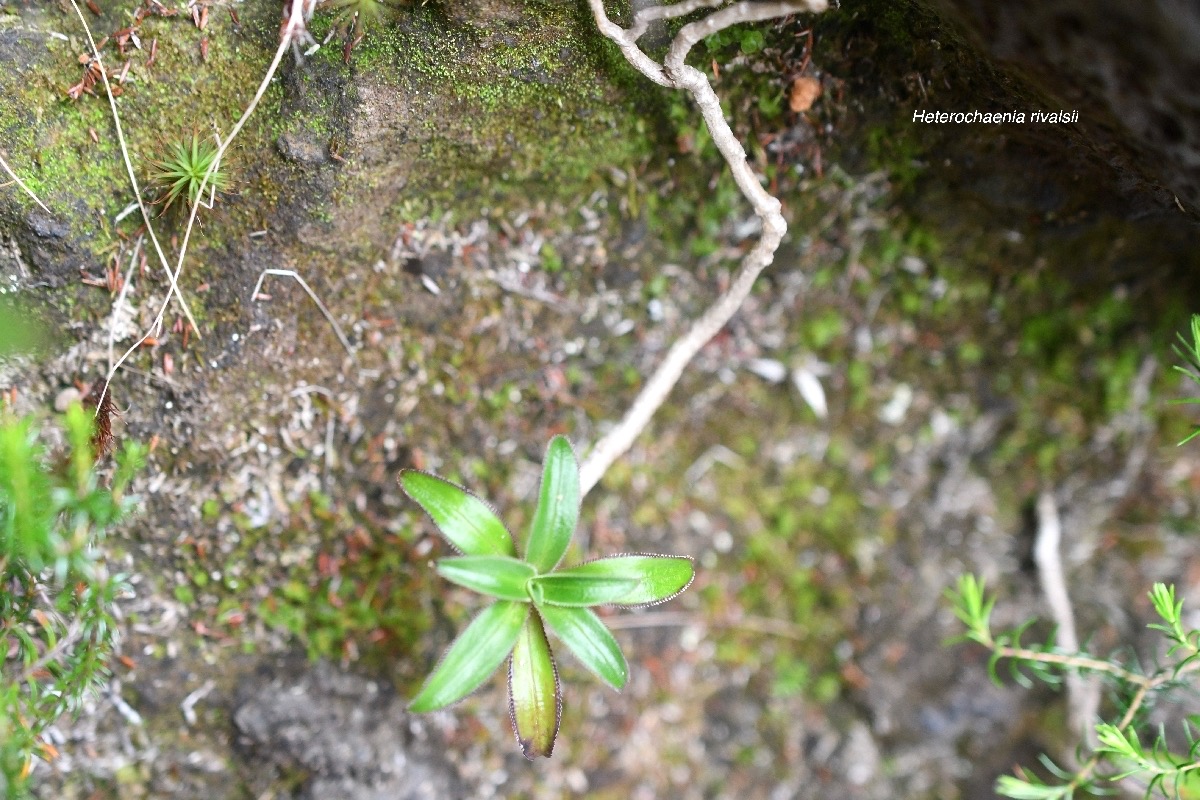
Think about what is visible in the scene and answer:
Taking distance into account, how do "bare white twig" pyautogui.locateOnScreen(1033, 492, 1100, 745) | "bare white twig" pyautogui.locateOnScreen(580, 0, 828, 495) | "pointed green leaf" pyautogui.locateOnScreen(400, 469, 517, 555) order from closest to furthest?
"bare white twig" pyautogui.locateOnScreen(580, 0, 828, 495) < "pointed green leaf" pyautogui.locateOnScreen(400, 469, 517, 555) < "bare white twig" pyautogui.locateOnScreen(1033, 492, 1100, 745)

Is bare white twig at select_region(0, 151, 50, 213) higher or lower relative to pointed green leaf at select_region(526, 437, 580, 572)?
higher

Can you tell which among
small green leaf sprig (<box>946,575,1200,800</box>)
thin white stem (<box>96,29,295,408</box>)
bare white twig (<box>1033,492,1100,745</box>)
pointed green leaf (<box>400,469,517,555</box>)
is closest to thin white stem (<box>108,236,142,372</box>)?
thin white stem (<box>96,29,295,408</box>)

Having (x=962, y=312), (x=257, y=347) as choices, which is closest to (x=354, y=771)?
(x=257, y=347)

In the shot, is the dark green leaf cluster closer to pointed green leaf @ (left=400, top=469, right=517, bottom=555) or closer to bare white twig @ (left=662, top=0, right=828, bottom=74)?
pointed green leaf @ (left=400, top=469, right=517, bottom=555)

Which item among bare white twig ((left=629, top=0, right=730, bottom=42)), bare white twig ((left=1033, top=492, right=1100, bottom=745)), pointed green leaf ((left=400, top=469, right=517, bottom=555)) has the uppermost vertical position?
bare white twig ((left=629, top=0, right=730, bottom=42))

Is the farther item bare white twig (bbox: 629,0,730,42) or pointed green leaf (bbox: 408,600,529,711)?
pointed green leaf (bbox: 408,600,529,711)

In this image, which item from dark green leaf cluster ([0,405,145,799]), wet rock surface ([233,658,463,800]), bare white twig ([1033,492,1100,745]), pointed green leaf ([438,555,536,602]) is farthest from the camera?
bare white twig ([1033,492,1100,745])

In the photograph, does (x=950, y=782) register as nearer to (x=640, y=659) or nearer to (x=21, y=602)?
(x=640, y=659)
